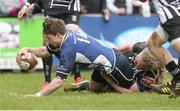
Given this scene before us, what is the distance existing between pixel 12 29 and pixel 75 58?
6636 millimetres

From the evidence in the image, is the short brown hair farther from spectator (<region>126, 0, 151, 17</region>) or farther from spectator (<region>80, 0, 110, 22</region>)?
spectator (<region>126, 0, 151, 17</region>)

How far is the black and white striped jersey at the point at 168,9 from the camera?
8859 millimetres

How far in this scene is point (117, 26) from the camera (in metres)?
16.5

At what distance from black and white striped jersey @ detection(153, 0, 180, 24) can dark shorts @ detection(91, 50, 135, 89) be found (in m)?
1.44

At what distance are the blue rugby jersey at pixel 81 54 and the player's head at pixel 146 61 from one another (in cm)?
44

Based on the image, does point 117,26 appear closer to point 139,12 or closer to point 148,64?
point 139,12

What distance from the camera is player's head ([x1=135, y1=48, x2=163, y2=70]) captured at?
1021 centimetres

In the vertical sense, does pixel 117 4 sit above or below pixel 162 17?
below

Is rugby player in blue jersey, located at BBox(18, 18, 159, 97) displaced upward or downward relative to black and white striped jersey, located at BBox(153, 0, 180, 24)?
downward

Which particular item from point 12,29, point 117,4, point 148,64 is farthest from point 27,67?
point 117,4

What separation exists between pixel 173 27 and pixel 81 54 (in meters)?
1.42

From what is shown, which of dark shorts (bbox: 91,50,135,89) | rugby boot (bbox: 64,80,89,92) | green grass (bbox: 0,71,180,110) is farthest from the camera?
rugby boot (bbox: 64,80,89,92)

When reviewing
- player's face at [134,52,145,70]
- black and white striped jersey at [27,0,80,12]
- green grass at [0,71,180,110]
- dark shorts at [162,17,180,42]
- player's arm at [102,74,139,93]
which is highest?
dark shorts at [162,17,180,42]

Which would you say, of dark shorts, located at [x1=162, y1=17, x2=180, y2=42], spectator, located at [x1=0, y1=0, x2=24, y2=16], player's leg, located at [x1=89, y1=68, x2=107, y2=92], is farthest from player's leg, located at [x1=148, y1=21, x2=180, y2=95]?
spectator, located at [x1=0, y1=0, x2=24, y2=16]
